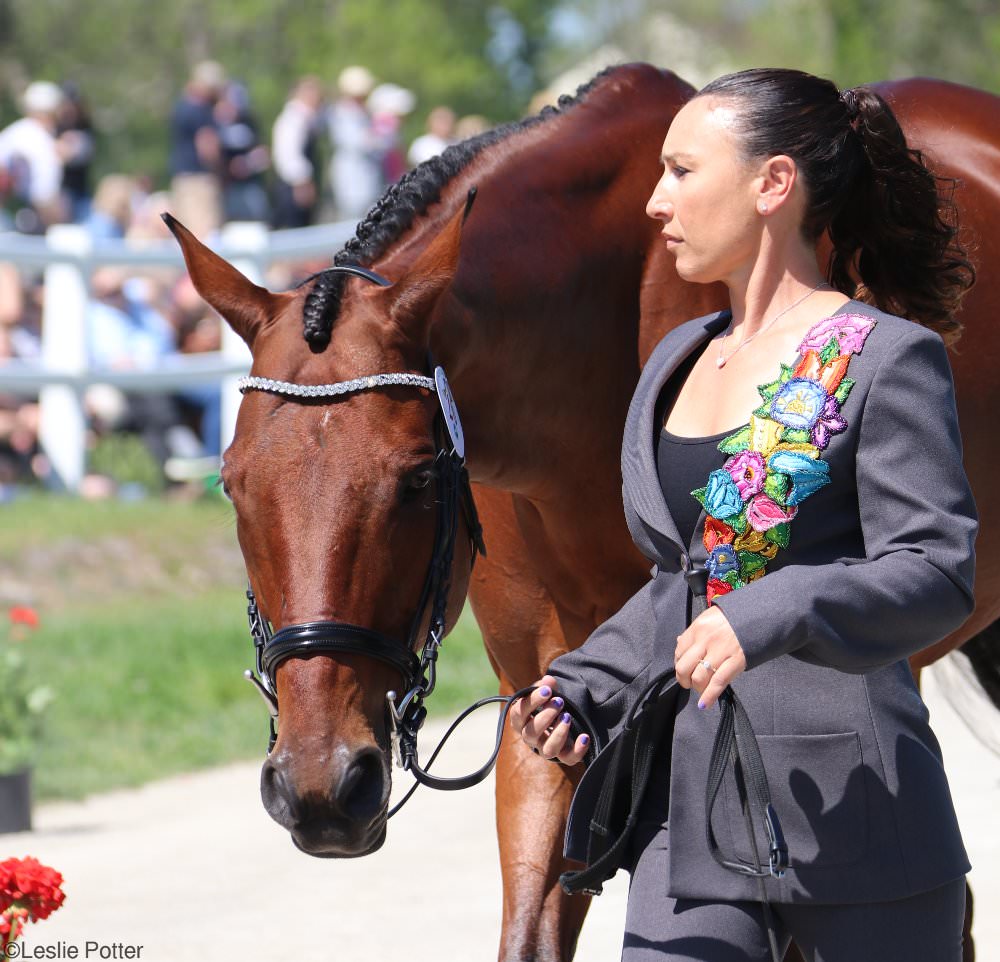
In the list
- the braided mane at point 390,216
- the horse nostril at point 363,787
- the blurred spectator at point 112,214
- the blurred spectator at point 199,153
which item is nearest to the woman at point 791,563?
the horse nostril at point 363,787

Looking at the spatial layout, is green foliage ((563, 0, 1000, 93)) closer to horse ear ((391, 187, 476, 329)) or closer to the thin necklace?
horse ear ((391, 187, 476, 329))

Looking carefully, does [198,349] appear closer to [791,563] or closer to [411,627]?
[411,627]

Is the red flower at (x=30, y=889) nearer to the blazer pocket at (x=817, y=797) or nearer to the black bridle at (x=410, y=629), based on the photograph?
the black bridle at (x=410, y=629)

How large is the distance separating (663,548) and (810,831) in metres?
0.45

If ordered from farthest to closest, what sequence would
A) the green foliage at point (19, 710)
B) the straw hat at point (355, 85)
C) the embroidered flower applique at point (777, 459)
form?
1. the straw hat at point (355, 85)
2. the green foliage at point (19, 710)
3. the embroidered flower applique at point (777, 459)

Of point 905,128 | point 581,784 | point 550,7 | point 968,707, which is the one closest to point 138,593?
point 968,707

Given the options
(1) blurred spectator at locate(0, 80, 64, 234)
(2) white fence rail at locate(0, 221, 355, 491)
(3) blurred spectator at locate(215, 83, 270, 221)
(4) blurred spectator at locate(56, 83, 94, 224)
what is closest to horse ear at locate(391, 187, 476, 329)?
(2) white fence rail at locate(0, 221, 355, 491)

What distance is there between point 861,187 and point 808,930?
1118 millimetres

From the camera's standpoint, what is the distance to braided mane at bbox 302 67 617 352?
2.87 m

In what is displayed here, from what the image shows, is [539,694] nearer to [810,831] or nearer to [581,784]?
[581,784]

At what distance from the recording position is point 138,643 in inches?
320

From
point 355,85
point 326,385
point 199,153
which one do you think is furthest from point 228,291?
point 355,85

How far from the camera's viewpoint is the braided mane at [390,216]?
2.87 metres

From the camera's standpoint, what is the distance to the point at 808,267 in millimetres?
2555
